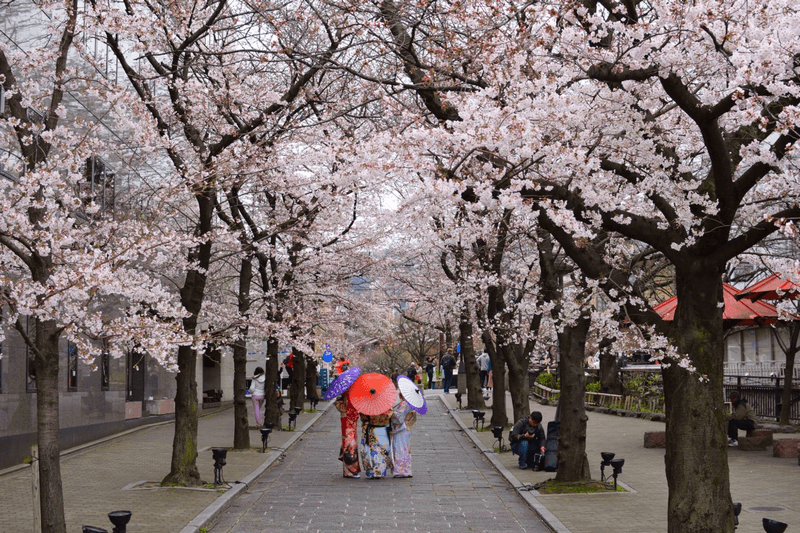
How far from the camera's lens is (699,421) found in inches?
357

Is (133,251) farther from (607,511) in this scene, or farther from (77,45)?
(607,511)

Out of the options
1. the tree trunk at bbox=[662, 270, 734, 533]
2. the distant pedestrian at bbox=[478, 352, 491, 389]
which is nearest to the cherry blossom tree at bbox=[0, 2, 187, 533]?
the tree trunk at bbox=[662, 270, 734, 533]

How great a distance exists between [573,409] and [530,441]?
2.67 metres

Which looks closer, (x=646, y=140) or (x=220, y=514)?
(x=646, y=140)

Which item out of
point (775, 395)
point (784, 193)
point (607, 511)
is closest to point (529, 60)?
point (784, 193)

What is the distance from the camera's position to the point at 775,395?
23.6 metres

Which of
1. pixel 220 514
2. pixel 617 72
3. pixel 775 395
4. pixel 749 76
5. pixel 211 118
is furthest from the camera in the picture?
pixel 775 395

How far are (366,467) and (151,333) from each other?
7251mm

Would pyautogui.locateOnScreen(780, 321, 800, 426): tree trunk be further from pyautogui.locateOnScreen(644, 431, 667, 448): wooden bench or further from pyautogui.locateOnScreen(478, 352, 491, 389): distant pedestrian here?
pyautogui.locateOnScreen(478, 352, 491, 389): distant pedestrian

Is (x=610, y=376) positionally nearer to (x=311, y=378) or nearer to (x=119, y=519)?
(x=311, y=378)

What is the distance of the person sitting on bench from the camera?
17.0 m

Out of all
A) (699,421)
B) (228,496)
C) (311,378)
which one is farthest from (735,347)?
(699,421)

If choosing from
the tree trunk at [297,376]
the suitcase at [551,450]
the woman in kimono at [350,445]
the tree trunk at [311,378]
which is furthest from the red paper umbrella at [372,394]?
the tree trunk at [311,378]

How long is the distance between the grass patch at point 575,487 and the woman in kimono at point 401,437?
2.90 meters
